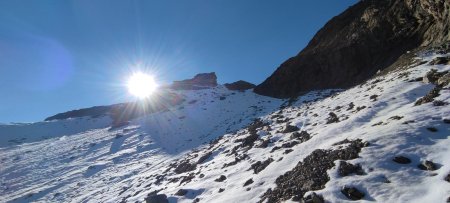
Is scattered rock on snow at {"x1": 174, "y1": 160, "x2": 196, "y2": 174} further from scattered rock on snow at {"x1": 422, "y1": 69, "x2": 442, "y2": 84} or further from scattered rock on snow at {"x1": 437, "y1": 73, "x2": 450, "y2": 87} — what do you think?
scattered rock on snow at {"x1": 437, "y1": 73, "x2": 450, "y2": 87}

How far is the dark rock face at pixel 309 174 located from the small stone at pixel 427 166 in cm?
244

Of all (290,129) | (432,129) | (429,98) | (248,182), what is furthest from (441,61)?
(248,182)

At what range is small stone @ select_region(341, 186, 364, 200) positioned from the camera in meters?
11.5

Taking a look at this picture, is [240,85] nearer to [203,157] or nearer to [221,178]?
[203,157]

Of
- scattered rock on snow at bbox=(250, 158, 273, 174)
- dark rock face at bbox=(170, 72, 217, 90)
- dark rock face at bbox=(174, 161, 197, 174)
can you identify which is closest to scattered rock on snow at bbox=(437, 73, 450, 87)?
scattered rock on snow at bbox=(250, 158, 273, 174)

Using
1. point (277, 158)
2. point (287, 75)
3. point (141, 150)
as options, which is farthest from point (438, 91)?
point (287, 75)

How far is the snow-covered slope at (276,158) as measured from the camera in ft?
41.1

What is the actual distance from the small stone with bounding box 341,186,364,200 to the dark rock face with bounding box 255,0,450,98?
72.9ft

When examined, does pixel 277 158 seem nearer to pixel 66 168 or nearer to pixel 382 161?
pixel 382 161

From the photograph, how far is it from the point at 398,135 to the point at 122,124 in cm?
5344

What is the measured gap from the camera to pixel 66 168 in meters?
43.8

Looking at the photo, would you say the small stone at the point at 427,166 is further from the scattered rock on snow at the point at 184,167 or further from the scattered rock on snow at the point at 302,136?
the scattered rock on snow at the point at 184,167

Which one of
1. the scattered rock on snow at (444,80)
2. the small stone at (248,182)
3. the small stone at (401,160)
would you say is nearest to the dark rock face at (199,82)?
the scattered rock on snow at (444,80)

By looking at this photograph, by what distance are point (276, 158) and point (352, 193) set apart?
7.88 metres
